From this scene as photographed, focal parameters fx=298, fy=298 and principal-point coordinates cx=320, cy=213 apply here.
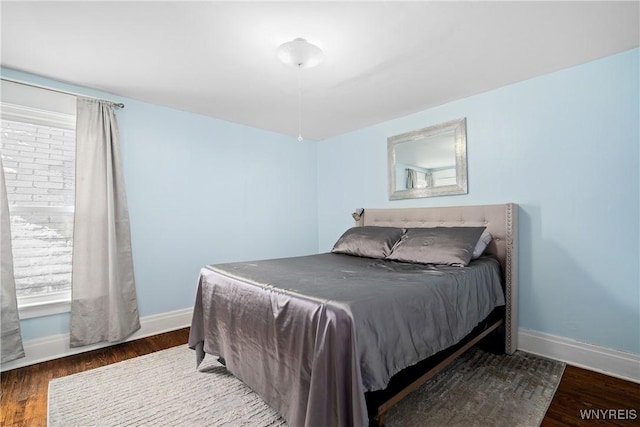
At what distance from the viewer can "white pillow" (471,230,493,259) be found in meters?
2.38

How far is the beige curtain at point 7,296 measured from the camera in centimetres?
219

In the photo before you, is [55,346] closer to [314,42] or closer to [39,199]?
[39,199]

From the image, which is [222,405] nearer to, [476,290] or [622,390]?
[476,290]

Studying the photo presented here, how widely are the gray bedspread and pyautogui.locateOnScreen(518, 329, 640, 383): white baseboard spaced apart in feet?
1.60

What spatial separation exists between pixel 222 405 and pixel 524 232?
2606 millimetres

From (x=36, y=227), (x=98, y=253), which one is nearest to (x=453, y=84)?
(x=98, y=253)

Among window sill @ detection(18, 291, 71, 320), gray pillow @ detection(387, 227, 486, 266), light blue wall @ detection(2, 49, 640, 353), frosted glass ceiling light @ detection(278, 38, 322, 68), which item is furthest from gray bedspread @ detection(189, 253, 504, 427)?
frosted glass ceiling light @ detection(278, 38, 322, 68)

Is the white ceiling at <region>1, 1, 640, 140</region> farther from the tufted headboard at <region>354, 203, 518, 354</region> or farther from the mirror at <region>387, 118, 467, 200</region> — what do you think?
the tufted headboard at <region>354, 203, 518, 354</region>

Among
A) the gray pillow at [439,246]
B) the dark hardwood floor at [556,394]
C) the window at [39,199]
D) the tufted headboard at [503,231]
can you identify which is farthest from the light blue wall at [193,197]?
the tufted headboard at [503,231]

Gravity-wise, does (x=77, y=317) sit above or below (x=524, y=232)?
below

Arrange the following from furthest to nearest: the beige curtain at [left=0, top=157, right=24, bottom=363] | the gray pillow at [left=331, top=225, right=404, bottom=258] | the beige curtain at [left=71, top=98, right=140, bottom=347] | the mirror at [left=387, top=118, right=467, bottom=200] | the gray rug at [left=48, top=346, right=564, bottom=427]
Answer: the mirror at [left=387, top=118, right=467, bottom=200] < the gray pillow at [left=331, top=225, right=404, bottom=258] < the beige curtain at [left=71, top=98, right=140, bottom=347] < the beige curtain at [left=0, top=157, right=24, bottom=363] < the gray rug at [left=48, top=346, right=564, bottom=427]

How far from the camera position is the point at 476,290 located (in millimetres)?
2047

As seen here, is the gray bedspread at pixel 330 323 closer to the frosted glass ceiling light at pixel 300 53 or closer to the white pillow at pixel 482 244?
the white pillow at pixel 482 244

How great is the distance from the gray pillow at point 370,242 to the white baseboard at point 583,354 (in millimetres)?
1279
